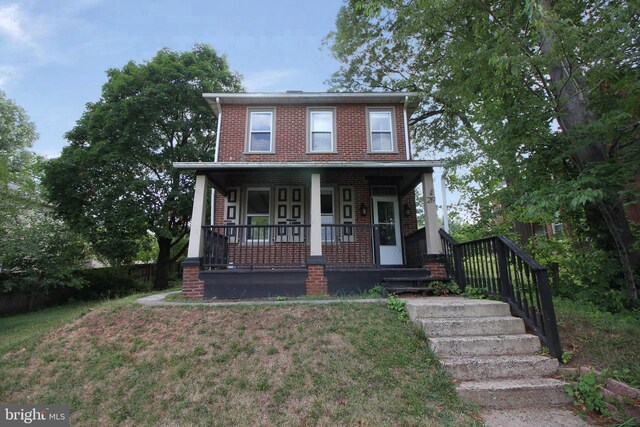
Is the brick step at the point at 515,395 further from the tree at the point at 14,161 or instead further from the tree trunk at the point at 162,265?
the tree trunk at the point at 162,265

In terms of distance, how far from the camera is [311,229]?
6965 mm

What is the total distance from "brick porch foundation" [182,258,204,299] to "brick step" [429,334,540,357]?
16.5 ft

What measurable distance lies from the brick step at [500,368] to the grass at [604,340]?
1.14 feet

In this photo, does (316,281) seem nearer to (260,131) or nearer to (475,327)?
(475,327)

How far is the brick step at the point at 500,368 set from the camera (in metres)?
3.44

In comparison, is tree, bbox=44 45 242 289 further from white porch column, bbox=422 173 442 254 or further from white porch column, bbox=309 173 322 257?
white porch column, bbox=422 173 442 254

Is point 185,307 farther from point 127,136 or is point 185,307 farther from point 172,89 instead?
point 172,89

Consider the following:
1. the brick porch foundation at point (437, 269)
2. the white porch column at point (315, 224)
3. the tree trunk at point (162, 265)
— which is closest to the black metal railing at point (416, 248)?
the brick porch foundation at point (437, 269)

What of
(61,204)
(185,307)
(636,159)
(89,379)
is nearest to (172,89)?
(61,204)

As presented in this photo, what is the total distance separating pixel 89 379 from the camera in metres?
3.82

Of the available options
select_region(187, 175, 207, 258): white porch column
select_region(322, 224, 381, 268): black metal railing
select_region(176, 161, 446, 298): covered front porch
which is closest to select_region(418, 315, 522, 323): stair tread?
select_region(176, 161, 446, 298): covered front porch

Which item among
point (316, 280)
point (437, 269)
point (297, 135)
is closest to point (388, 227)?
point (437, 269)

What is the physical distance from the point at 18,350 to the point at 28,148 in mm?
25721

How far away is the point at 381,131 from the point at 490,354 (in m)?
7.28
